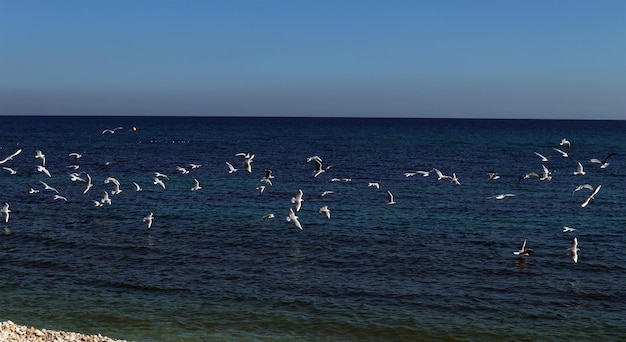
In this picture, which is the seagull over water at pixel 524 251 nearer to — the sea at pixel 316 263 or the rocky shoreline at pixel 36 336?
the sea at pixel 316 263

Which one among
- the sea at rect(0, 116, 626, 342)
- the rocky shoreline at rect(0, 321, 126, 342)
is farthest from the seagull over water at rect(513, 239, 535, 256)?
A: the rocky shoreline at rect(0, 321, 126, 342)

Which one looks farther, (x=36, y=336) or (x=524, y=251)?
(x=524, y=251)

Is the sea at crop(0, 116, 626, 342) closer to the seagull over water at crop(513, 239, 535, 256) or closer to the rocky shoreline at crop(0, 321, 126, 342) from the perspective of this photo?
the seagull over water at crop(513, 239, 535, 256)

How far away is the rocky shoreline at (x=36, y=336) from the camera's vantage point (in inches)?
819

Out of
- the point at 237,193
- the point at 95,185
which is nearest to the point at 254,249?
the point at 237,193

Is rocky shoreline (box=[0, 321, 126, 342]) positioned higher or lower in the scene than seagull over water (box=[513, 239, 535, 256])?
lower

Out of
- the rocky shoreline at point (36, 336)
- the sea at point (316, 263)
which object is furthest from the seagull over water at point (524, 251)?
the rocky shoreline at point (36, 336)

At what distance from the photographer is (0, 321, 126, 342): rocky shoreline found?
20.8m

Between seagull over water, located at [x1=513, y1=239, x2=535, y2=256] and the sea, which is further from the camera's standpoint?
seagull over water, located at [x1=513, y1=239, x2=535, y2=256]

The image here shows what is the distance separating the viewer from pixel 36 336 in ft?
70.2

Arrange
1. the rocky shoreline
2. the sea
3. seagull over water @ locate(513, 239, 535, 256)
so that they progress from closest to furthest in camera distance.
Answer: the rocky shoreline, the sea, seagull over water @ locate(513, 239, 535, 256)

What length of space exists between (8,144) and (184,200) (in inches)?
3568

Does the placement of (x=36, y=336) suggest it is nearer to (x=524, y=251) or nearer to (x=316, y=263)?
(x=316, y=263)

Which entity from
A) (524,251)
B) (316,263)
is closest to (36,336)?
(316,263)
